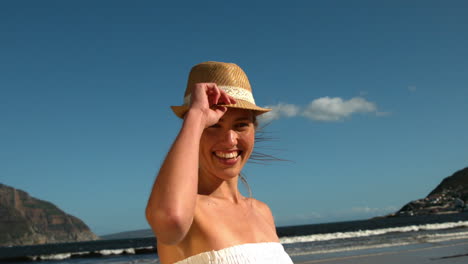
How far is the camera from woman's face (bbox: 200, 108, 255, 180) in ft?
5.39

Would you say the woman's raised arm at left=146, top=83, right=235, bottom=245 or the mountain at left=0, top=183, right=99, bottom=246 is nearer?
the woman's raised arm at left=146, top=83, right=235, bottom=245

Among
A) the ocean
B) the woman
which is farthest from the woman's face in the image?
the ocean

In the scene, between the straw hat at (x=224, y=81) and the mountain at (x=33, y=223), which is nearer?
the straw hat at (x=224, y=81)

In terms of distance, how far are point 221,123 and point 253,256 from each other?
472mm

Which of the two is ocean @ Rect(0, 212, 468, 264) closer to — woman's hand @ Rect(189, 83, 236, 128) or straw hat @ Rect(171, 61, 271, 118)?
straw hat @ Rect(171, 61, 271, 118)

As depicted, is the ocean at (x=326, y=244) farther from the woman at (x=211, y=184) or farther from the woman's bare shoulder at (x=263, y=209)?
the woman at (x=211, y=184)

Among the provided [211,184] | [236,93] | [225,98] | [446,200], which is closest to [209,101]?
[225,98]

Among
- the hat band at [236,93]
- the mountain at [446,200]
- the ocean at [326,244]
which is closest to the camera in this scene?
the hat band at [236,93]

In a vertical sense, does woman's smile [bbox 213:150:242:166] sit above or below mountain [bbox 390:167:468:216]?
above

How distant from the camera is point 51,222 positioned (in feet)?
524

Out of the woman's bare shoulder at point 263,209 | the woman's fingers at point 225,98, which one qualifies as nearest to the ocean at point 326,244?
the woman's bare shoulder at point 263,209

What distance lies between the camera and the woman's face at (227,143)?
1642 mm

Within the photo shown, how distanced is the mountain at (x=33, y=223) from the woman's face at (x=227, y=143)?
13409 cm

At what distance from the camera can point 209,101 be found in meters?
1.49
